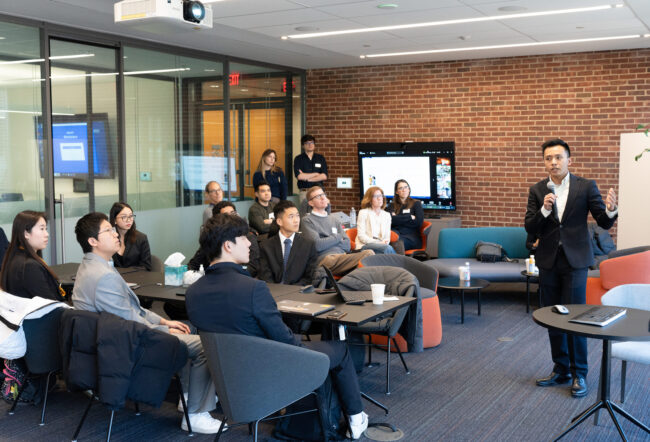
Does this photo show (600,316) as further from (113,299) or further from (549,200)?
(113,299)

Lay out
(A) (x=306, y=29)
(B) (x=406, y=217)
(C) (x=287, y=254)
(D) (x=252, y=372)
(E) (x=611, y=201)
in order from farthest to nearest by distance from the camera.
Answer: (B) (x=406, y=217) < (A) (x=306, y=29) < (C) (x=287, y=254) < (E) (x=611, y=201) < (D) (x=252, y=372)

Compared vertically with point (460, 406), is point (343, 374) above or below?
above

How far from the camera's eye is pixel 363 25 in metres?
7.29

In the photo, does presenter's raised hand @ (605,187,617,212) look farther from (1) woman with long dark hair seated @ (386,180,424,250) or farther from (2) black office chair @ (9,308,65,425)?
(1) woman with long dark hair seated @ (386,180,424,250)

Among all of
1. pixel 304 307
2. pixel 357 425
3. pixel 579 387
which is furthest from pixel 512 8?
pixel 357 425

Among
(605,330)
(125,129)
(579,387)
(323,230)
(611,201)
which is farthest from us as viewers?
(125,129)

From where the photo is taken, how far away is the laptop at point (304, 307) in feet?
12.6

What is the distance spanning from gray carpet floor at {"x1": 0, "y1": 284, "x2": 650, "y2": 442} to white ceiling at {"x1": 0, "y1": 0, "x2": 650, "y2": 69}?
3128 millimetres

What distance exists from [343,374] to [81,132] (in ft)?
16.7

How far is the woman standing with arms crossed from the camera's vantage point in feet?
32.3

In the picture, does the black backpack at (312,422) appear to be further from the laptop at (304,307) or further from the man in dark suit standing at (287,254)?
the man in dark suit standing at (287,254)

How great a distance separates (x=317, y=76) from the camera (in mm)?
11320

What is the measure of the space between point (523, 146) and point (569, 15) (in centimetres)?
324

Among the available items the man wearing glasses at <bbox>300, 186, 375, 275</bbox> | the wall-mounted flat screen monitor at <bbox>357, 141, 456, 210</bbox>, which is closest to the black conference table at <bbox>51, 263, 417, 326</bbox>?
the man wearing glasses at <bbox>300, 186, 375, 275</bbox>
